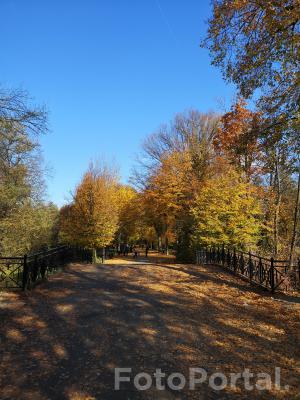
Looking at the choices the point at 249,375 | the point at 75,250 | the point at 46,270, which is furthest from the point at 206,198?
the point at 249,375

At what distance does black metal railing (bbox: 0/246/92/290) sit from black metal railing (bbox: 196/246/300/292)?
9.55 metres

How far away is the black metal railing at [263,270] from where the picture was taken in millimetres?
15281

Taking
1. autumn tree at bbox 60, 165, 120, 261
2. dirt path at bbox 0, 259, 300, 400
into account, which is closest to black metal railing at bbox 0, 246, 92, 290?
dirt path at bbox 0, 259, 300, 400

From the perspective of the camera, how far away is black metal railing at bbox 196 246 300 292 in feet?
50.1

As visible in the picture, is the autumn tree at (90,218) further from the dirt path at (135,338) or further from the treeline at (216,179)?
the dirt path at (135,338)

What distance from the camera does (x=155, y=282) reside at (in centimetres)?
1641

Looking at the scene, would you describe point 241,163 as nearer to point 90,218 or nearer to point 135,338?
point 90,218

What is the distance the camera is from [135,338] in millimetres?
8570

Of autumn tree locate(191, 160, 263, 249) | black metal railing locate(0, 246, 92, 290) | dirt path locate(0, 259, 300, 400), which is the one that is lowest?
dirt path locate(0, 259, 300, 400)

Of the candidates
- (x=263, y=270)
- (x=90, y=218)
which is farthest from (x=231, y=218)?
(x=90, y=218)

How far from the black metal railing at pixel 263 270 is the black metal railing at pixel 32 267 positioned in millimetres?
9547

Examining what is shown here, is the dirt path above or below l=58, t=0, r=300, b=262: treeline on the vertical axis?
below

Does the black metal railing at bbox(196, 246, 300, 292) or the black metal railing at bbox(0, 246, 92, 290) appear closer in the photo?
the black metal railing at bbox(0, 246, 92, 290)

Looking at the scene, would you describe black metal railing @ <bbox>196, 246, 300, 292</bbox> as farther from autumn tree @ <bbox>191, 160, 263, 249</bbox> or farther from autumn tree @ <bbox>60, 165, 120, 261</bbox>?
autumn tree @ <bbox>60, 165, 120, 261</bbox>
